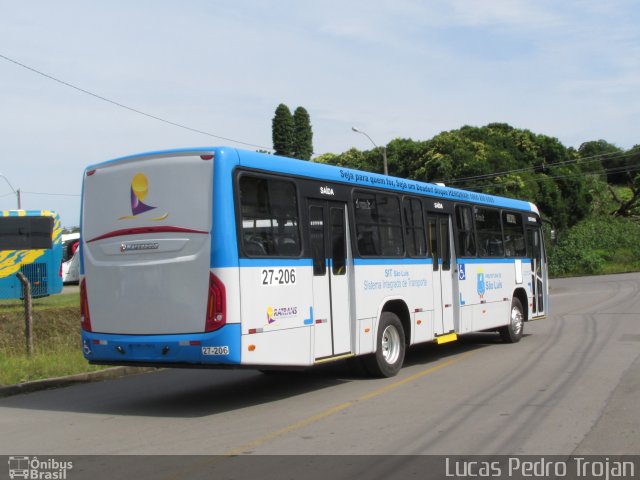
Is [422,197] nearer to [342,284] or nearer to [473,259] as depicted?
[473,259]

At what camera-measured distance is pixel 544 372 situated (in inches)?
471

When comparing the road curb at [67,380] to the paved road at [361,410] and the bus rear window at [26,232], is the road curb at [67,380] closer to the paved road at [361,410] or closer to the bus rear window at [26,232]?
the paved road at [361,410]

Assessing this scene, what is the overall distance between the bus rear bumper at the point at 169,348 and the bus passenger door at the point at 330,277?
1727 millimetres

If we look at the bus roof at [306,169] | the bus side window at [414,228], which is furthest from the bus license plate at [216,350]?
the bus side window at [414,228]

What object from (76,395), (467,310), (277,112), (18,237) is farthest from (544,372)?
(277,112)

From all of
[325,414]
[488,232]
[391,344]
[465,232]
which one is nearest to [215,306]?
[325,414]

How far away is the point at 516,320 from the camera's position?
1692 centimetres

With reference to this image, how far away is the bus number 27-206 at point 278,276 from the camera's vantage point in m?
9.17

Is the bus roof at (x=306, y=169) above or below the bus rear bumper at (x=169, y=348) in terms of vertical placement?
above

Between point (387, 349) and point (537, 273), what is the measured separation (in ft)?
25.2

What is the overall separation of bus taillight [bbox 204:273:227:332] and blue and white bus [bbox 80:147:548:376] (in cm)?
1

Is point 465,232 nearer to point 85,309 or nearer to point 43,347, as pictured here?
point 85,309

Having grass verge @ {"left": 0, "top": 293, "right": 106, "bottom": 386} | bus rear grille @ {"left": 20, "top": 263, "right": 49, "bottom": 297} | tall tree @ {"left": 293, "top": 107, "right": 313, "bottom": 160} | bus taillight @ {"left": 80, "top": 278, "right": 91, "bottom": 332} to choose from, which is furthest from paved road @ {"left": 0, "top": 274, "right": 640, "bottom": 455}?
tall tree @ {"left": 293, "top": 107, "right": 313, "bottom": 160}

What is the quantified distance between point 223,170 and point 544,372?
634 centimetres
